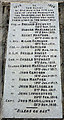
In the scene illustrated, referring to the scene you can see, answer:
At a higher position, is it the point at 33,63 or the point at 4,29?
the point at 4,29

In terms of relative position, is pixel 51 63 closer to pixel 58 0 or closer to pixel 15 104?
pixel 15 104

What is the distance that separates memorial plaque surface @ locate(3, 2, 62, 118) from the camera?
3902mm

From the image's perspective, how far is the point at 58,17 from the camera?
477 centimetres

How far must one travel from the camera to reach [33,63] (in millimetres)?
4258

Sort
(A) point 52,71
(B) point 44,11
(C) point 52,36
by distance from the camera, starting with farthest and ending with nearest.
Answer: (B) point 44,11, (C) point 52,36, (A) point 52,71

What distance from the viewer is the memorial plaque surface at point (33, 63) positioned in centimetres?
390

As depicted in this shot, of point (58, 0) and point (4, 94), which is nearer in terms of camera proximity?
point (4, 94)

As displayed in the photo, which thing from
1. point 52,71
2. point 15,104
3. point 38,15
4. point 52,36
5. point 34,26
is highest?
point 38,15

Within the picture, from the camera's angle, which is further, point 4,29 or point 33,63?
point 4,29

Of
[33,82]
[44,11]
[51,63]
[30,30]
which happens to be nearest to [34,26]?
[30,30]

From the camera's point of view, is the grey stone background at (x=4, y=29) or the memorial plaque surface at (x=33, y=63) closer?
the memorial plaque surface at (x=33, y=63)

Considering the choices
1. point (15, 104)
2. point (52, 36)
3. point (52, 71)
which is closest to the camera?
point (15, 104)

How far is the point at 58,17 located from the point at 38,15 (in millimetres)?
566

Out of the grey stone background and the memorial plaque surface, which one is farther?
the grey stone background
